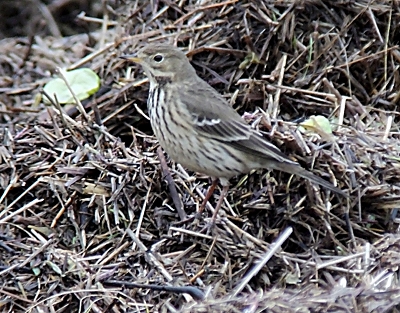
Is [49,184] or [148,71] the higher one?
[148,71]

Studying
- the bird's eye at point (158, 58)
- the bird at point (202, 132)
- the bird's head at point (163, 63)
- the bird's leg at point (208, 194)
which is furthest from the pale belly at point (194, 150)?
the bird's eye at point (158, 58)

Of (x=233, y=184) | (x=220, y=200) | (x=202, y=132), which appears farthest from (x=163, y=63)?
(x=220, y=200)

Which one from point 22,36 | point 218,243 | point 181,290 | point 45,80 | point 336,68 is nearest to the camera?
point 181,290

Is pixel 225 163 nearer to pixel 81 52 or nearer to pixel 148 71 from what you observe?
pixel 148 71

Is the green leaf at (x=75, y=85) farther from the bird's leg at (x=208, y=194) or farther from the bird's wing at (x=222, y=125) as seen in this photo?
the bird's leg at (x=208, y=194)

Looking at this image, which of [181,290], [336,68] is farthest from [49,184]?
[336,68]

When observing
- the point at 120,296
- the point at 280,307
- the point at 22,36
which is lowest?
the point at 22,36

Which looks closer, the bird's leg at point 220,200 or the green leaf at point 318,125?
the bird's leg at point 220,200

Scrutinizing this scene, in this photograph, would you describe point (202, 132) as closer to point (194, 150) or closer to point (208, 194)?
point (194, 150)

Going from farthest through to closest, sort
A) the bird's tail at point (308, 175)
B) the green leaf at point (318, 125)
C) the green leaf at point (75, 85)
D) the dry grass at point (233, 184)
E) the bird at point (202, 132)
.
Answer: the green leaf at point (75, 85) < the green leaf at point (318, 125) < the bird at point (202, 132) < the bird's tail at point (308, 175) < the dry grass at point (233, 184)
